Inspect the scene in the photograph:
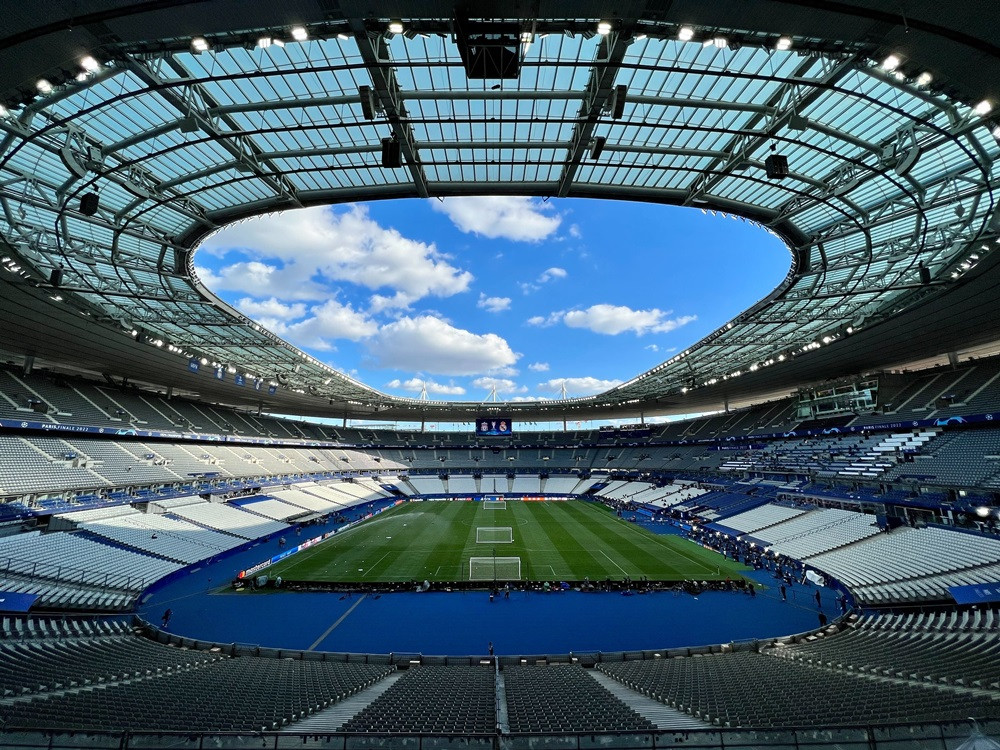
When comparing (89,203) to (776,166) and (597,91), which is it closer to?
(597,91)

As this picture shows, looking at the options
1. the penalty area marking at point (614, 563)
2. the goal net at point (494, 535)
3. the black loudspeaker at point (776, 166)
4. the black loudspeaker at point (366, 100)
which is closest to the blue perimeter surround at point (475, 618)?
the penalty area marking at point (614, 563)

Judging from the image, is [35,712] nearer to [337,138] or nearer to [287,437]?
[337,138]

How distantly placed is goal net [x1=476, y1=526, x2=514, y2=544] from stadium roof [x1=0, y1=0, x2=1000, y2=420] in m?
29.5

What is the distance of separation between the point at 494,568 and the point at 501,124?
93.4 feet

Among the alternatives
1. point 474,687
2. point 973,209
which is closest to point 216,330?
point 474,687

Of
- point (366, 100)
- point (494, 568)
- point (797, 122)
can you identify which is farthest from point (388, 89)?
point (494, 568)

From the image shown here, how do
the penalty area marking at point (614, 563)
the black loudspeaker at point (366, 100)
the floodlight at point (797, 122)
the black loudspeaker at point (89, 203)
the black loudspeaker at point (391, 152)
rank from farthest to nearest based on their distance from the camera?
the penalty area marking at point (614, 563)
the black loudspeaker at point (89, 203)
the floodlight at point (797, 122)
the black loudspeaker at point (391, 152)
the black loudspeaker at point (366, 100)

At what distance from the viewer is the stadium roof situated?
903 centimetres

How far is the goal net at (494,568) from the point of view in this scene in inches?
1191

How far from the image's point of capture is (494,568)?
106 feet

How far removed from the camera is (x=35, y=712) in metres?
9.48

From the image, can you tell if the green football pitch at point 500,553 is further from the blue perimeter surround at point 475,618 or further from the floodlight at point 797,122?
the floodlight at point 797,122

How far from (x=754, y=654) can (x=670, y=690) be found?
24.0 feet

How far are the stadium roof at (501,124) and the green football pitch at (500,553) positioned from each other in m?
20.2
